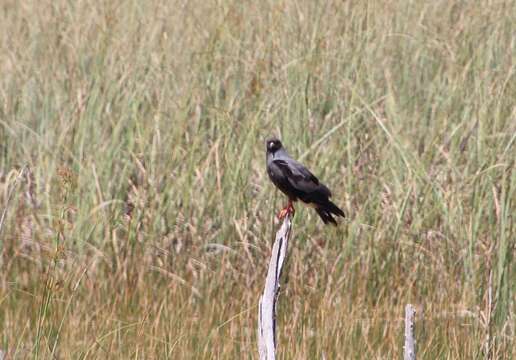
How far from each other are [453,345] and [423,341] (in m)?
0.15

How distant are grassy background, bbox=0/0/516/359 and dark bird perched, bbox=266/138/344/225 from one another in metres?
0.49

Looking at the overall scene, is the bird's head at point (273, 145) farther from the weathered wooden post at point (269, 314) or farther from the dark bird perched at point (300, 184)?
the weathered wooden post at point (269, 314)

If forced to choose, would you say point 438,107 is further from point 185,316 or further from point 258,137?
point 185,316

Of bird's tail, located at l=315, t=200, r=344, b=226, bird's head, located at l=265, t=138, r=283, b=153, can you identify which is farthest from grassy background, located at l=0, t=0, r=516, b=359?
bird's head, located at l=265, t=138, r=283, b=153

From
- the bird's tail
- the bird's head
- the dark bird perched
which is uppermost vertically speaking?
the bird's head

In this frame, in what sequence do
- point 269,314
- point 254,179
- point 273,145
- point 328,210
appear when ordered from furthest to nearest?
point 254,179, point 273,145, point 328,210, point 269,314

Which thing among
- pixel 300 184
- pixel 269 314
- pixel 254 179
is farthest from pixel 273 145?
pixel 269 314

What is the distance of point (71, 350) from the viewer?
403 cm

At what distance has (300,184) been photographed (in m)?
3.98

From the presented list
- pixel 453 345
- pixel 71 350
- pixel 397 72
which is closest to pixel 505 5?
pixel 397 72

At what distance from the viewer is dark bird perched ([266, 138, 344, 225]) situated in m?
3.97

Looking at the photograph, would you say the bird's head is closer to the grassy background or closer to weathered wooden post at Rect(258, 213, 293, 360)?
the grassy background

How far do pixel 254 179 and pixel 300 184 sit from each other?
130 cm

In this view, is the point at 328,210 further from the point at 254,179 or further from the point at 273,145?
the point at 254,179
